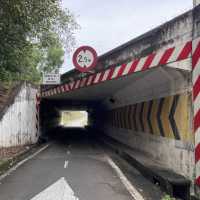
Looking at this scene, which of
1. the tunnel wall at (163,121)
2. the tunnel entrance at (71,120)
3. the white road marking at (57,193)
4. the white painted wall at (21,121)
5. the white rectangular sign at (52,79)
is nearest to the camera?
the white road marking at (57,193)

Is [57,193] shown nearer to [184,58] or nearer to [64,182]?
[64,182]

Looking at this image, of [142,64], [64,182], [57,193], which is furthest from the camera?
[142,64]

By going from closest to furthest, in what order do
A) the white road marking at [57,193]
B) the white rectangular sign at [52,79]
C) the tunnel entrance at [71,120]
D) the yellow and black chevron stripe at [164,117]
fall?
the white road marking at [57,193]
the yellow and black chevron stripe at [164,117]
the white rectangular sign at [52,79]
the tunnel entrance at [71,120]

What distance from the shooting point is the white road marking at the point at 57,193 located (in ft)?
23.9

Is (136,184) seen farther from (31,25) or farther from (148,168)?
(31,25)

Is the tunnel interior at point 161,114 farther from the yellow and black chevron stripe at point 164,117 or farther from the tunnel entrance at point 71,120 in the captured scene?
the tunnel entrance at point 71,120

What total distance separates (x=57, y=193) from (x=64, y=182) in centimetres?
127

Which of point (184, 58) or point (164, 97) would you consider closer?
point (184, 58)

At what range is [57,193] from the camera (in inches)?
302

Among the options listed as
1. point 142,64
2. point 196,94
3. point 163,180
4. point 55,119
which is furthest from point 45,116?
point 196,94

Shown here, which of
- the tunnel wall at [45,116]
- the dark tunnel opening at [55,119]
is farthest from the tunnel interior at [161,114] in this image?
the tunnel wall at [45,116]

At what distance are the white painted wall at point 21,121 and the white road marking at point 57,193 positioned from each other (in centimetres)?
736

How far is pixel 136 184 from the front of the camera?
8.80 metres

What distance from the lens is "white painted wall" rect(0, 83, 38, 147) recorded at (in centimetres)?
1543
